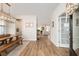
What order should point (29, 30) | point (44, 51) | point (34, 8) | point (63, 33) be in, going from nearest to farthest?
point (44, 51) → point (63, 33) → point (34, 8) → point (29, 30)

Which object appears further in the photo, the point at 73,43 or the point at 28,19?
the point at 28,19

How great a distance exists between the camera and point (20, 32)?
1113cm

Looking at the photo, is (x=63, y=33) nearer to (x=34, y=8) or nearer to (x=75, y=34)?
(x=34, y=8)

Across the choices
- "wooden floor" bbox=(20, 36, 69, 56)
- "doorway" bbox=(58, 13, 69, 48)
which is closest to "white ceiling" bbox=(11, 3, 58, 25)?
"doorway" bbox=(58, 13, 69, 48)

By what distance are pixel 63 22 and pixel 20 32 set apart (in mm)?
5065

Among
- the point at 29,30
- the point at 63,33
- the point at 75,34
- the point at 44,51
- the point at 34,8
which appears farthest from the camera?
the point at 29,30

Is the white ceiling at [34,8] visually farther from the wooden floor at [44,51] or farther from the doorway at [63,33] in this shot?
the wooden floor at [44,51]

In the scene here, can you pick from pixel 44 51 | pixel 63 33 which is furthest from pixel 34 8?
pixel 44 51

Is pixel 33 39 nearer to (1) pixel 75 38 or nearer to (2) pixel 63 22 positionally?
(2) pixel 63 22

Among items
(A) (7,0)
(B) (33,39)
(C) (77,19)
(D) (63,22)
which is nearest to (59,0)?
(A) (7,0)

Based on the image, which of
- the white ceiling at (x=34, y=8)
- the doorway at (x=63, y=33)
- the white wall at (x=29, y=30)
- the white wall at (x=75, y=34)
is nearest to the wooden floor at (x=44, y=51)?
the doorway at (x=63, y=33)

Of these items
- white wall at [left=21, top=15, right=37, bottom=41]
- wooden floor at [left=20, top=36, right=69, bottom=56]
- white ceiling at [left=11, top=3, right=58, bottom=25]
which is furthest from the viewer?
white wall at [left=21, top=15, right=37, bottom=41]

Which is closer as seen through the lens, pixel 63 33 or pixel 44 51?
pixel 44 51

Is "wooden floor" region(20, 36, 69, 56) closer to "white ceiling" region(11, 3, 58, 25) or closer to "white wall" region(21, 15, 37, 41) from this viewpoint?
"white ceiling" region(11, 3, 58, 25)
